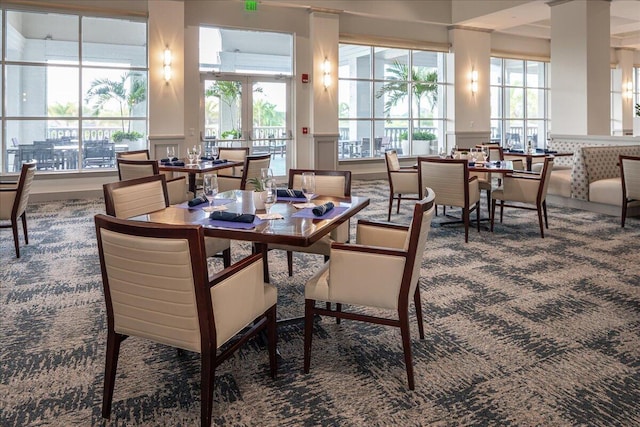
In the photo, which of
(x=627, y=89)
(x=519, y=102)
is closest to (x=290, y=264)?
(x=519, y=102)

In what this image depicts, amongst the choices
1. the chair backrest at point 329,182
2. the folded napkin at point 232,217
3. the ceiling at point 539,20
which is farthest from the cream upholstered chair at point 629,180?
the folded napkin at point 232,217

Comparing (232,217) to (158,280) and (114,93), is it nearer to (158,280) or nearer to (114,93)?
(158,280)

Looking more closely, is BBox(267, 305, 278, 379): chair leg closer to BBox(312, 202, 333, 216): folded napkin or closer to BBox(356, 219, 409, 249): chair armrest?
BBox(312, 202, 333, 216): folded napkin

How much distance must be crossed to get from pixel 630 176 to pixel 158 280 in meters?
6.00

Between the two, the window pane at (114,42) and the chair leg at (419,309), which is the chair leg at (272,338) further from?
the window pane at (114,42)

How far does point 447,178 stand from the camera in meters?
5.31

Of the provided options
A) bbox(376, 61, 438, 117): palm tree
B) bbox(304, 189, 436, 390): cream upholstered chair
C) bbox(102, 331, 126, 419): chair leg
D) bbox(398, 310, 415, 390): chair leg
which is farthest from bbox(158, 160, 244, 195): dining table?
bbox(376, 61, 438, 117): palm tree

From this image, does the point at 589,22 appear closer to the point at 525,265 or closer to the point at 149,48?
the point at 525,265

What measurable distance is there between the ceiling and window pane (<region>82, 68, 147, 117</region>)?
722cm

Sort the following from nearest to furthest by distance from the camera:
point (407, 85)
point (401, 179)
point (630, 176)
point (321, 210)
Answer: point (321, 210) → point (630, 176) → point (401, 179) → point (407, 85)

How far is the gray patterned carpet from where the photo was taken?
2.15 m

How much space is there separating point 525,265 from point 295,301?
7.26 ft

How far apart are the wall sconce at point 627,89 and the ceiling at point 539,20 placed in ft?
3.53

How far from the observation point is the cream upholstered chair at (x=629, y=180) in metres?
5.90
